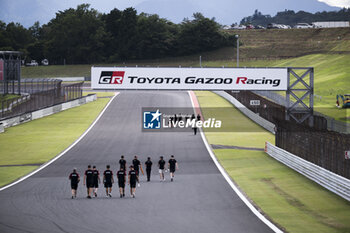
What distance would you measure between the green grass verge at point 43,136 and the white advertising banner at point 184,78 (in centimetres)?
564

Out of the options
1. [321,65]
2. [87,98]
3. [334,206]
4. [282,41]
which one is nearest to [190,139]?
[334,206]

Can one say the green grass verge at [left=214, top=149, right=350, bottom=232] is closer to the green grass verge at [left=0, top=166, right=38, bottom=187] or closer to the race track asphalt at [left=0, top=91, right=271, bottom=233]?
the race track asphalt at [left=0, top=91, right=271, bottom=233]

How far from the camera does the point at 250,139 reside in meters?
40.4

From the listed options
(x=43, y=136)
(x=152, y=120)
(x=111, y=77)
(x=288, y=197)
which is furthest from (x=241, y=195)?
(x=152, y=120)

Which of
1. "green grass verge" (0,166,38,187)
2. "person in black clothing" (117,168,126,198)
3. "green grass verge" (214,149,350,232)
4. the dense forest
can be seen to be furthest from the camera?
the dense forest

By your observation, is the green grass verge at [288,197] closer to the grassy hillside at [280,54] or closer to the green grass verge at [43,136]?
the green grass verge at [43,136]

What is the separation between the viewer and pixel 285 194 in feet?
70.5

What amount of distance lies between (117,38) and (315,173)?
122 m

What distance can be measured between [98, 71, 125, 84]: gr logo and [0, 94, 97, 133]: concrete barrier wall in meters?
11.8

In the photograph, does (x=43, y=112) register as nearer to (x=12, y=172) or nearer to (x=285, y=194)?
(x=12, y=172)

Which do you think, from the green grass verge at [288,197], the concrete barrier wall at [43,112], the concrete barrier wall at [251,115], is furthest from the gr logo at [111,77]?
the concrete barrier wall at [251,115]

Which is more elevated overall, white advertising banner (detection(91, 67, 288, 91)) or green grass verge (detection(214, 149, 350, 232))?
white advertising banner (detection(91, 67, 288, 91))

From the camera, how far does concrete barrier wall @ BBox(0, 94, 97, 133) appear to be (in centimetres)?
4709


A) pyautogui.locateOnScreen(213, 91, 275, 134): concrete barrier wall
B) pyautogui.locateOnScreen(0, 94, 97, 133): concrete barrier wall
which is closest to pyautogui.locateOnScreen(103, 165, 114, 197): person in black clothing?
pyautogui.locateOnScreen(213, 91, 275, 134): concrete barrier wall
